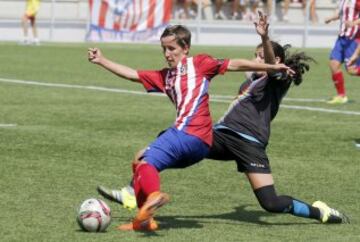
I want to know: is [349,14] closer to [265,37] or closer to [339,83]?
[339,83]

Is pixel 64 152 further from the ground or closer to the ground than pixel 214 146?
closer to the ground

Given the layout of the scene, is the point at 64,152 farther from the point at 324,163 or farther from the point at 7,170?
the point at 324,163

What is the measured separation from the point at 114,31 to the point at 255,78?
2798 cm

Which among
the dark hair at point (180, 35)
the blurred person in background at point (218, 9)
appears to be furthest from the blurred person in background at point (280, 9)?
the dark hair at point (180, 35)

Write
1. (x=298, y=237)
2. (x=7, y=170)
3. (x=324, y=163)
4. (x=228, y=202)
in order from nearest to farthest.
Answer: (x=298, y=237) → (x=228, y=202) → (x=7, y=170) → (x=324, y=163)

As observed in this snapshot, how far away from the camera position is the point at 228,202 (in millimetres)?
9555

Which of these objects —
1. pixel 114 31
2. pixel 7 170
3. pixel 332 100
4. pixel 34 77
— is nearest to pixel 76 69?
pixel 34 77

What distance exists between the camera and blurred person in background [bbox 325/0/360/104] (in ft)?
61.8

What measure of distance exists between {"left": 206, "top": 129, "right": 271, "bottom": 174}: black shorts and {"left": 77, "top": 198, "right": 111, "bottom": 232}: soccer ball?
109cm

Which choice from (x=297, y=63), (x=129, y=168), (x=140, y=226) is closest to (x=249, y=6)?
(x=129, y=168)

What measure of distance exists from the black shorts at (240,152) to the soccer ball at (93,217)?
1.09m

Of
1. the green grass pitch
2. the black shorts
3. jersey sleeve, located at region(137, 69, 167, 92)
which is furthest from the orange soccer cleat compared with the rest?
jersey sleeve, located at region(137, 69, 167, 92)

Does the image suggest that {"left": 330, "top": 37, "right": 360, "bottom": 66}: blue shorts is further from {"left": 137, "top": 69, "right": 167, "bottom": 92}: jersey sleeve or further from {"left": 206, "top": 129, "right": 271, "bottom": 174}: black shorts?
{"left": 137, "top": 69, "right": 167, "bottom": 92}: jersey sleeve

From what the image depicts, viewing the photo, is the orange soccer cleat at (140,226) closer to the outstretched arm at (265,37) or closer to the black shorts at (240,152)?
the black shorts at (240,152)
